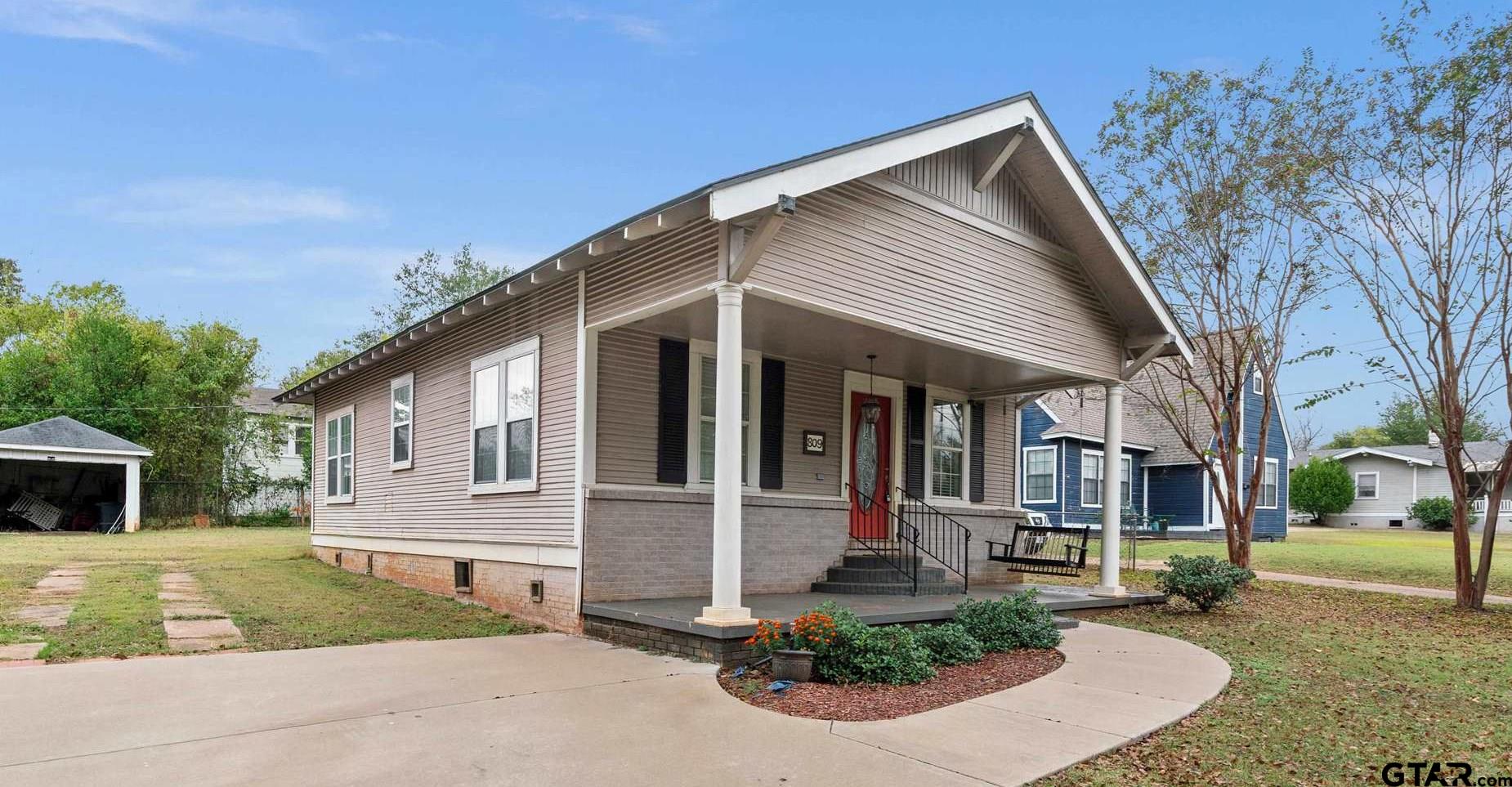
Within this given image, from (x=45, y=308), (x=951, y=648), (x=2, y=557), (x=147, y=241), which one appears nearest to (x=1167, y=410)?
(x=951, y=648)

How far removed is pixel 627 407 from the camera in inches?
370

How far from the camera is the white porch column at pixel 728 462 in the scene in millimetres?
7223

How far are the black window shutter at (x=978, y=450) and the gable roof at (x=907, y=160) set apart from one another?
8.43ft

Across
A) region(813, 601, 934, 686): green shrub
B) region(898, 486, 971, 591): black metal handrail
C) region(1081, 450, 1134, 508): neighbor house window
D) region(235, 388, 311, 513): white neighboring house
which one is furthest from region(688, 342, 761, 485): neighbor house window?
region(235, 388, 311, 513): white neighboring house

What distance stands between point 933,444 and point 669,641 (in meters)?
6.36

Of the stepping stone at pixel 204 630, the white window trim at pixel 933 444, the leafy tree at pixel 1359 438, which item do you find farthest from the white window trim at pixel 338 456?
the leafy tree at pixel 1359 438

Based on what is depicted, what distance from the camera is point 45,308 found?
3972 centimetres

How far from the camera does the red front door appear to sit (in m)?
11.9

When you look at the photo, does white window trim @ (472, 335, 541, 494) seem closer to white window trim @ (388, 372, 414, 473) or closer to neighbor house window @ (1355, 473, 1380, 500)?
white window trim @ (388, 372, 414, 473)

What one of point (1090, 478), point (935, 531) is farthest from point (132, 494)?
point (1090, 478)

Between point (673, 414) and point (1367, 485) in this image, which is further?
point (1367, 485)

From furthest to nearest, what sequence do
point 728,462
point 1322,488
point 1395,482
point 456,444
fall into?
point 1395,482 < point 1322,488 < point 456,444 < point 728,462

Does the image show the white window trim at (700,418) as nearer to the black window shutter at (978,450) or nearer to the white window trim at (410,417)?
the black window shutter at (978,450)

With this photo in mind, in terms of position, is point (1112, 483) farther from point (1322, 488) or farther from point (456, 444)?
point (1322, 488)
